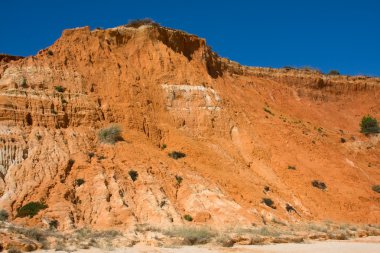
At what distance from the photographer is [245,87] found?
41.3m

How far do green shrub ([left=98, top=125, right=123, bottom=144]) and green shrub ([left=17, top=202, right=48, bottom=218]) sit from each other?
665 cm

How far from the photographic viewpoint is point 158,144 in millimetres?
29359

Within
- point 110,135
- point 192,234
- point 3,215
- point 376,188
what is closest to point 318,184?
point 376,188

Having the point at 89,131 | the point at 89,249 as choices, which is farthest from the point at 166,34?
the point at 89,249

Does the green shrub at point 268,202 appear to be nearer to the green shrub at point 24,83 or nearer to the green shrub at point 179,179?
the green shrub at point 179,179

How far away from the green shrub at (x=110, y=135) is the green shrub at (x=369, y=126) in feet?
85.8

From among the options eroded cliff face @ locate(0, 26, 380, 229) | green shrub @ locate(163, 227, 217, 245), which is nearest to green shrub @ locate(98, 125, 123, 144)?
eroded cliff face @ locate(0, 26, 380, 229)

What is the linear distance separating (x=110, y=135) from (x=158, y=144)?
3545 mm

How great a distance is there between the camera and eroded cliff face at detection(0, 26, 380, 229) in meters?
23.1

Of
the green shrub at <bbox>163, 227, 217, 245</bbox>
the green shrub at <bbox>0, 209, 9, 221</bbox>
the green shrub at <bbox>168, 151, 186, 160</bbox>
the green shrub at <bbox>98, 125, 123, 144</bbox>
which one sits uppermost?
the green shrub at <bbox>98, 125, 123, 144</bbox>

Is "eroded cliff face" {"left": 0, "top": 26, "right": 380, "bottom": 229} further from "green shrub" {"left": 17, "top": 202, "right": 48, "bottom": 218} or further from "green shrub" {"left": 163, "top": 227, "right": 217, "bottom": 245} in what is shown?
"green shrub" {"left": 163, "top": 227, "right": 217, "bottom": 245}

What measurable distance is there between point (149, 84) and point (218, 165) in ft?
28.1

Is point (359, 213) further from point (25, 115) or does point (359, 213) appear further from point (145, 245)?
point (25, 115)

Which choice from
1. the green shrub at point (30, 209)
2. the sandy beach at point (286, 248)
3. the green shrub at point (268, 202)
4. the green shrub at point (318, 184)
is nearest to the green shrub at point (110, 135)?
the green shrub at point (30, 209)
